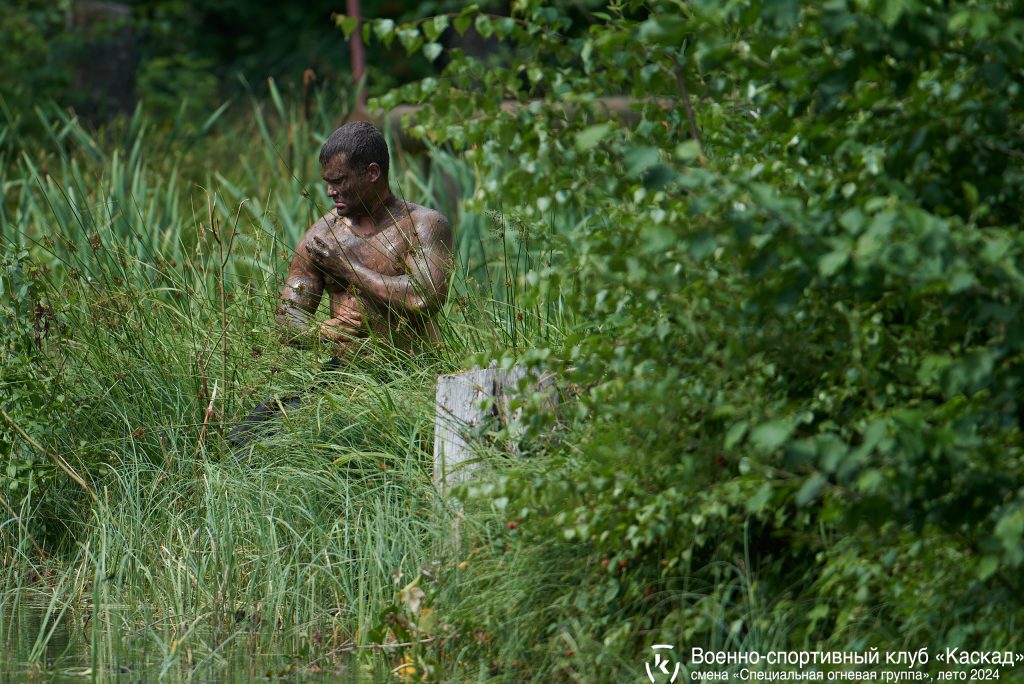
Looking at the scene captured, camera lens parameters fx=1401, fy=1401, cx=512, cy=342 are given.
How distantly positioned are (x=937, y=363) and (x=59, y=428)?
3.44 meters

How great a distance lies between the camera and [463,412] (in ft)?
15.1

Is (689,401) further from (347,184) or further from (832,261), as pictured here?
(347,184)

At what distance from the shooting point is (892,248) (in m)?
2.62

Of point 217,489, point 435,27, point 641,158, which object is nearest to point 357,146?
point 217,489

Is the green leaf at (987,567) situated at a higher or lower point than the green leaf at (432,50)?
lower

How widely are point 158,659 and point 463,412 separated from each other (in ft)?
4.00

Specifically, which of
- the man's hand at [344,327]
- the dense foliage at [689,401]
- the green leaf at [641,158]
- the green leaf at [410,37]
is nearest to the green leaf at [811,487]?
the dense foliage at [689,401]

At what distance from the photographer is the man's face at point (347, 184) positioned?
5242mm

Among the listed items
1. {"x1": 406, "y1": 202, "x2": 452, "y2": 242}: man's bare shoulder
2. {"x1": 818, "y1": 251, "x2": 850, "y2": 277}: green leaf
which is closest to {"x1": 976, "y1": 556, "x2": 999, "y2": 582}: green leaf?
{"x1": 818, "y1": 251, "x2": 850, "y2": 277}: green leaf

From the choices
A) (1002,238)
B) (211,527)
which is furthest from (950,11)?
(211,527)

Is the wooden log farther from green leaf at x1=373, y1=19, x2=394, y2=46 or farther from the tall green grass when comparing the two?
green leaf at x1=373, y1=19, x2=394, y2=46

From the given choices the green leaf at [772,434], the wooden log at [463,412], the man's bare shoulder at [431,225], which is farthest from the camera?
the man's bare shoulder at [431,225]

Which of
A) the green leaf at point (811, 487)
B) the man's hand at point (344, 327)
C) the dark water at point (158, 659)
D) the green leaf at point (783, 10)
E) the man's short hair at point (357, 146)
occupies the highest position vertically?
the green leaf at point (783, 10)

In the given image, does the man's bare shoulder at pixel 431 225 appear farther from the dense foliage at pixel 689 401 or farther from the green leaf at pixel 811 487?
the green leaf at pixel 811 487
